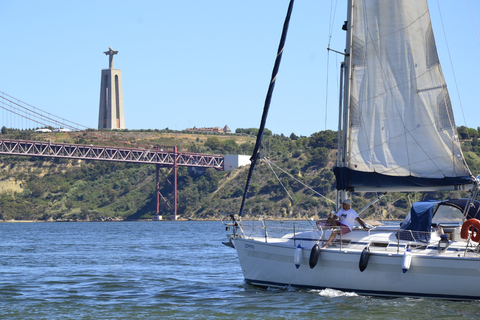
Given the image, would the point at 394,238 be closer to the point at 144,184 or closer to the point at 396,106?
the point at 396,106

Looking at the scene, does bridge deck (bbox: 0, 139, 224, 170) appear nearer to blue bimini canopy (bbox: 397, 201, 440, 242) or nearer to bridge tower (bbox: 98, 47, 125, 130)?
bridge tower (bbox: 98, 47, 125, 130)

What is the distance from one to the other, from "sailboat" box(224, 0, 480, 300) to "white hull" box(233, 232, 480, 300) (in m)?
0.03

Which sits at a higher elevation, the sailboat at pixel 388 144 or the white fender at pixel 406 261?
the sailboat at pixel 388 144

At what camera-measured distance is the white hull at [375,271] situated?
12.3 meters

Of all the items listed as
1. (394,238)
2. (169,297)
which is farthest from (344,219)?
(169,297)

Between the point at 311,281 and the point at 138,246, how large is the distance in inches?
747

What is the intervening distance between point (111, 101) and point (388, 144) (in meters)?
107

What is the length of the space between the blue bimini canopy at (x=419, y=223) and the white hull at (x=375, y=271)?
0.51 metres

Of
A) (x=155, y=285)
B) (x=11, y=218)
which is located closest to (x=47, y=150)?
(x=11, y=218)

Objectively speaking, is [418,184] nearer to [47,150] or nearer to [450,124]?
[450,124]

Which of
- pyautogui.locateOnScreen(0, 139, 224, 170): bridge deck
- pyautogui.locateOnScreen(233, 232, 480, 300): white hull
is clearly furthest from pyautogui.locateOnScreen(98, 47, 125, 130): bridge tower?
pyautogui.locateOnScreen(233, 232, 480, 300): white hull

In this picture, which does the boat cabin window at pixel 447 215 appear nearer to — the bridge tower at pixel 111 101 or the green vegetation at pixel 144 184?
the green vegetation at pixel 144 184

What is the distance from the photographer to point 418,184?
45.5 ft

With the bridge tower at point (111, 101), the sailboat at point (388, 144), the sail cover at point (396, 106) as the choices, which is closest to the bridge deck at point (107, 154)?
the bridge tower at point (111, 101)
